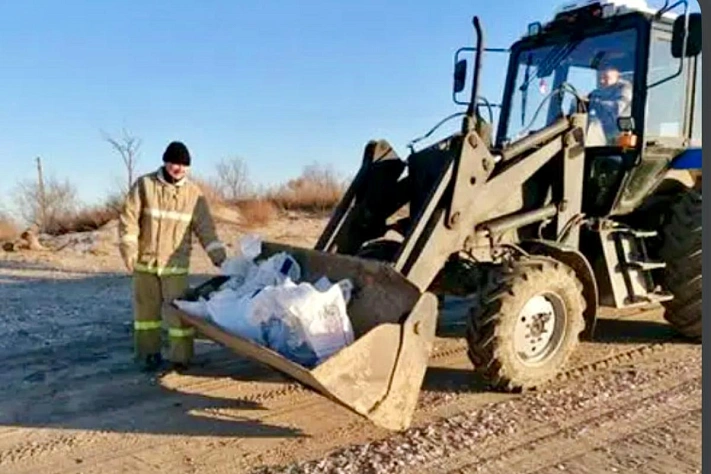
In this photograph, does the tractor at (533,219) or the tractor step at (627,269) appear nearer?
the tractor at (533,219)

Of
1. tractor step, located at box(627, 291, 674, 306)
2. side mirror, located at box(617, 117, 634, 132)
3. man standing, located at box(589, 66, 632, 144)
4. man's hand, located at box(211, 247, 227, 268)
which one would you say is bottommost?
tractor step, located at box(627, 291, 674, 306)

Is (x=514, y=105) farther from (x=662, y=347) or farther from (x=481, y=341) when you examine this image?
(x=481, y=341)

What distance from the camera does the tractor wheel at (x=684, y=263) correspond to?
19.5 feet

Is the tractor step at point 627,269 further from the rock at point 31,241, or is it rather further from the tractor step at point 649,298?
the rock at point 31,241

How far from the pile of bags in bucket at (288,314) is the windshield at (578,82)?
2847 mm

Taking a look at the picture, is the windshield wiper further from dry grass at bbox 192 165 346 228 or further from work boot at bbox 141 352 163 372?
dry grass at bbox 192 165 346 228

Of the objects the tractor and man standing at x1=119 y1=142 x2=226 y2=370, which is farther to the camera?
man standing at x1=119 y1=142 x2=226 y2=370

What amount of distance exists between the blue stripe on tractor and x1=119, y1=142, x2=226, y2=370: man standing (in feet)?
13.1

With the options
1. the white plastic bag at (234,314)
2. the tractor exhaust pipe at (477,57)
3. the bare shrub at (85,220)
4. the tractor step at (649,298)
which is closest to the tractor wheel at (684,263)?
the tractor step at (649,298)

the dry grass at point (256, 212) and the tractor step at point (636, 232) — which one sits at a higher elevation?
the tractor step at point (636, 232)

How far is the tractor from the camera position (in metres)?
4.44

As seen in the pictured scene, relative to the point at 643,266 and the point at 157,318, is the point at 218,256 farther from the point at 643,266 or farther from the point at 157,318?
the point at 643,266

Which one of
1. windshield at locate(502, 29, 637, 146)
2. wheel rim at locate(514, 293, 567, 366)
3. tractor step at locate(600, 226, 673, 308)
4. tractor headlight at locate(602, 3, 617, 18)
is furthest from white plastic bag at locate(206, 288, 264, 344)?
tractor headlight at locate(602, 3, 617, 18)

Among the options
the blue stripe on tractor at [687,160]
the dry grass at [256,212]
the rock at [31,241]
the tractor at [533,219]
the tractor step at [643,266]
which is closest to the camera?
the tractor at [533,219]
